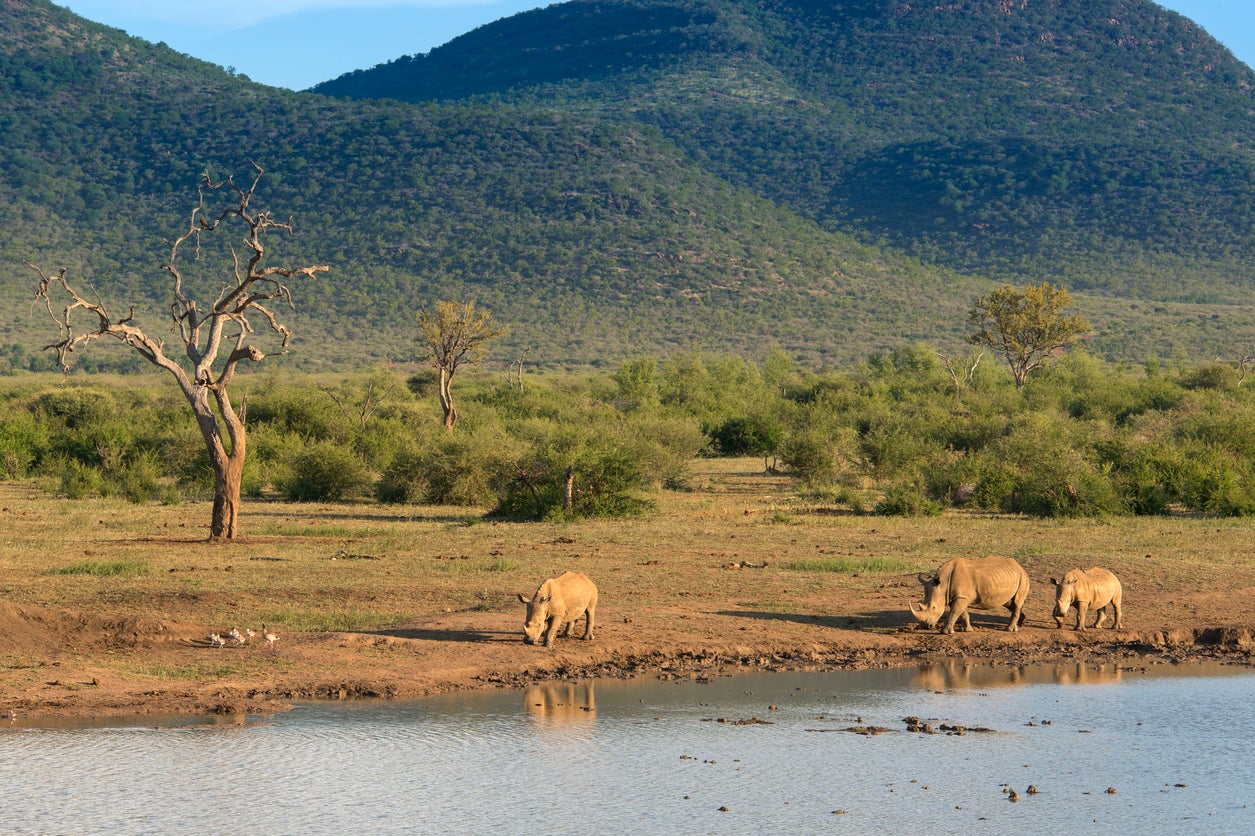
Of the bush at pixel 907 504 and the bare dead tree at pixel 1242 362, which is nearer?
the bush at pixel 907 504

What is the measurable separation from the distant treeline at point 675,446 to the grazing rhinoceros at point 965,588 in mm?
10196

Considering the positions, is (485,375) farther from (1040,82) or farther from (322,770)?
(1040,82)

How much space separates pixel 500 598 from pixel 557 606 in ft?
8.72

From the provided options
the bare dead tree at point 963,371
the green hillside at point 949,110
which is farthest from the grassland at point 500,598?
the green hillside at point 949,110

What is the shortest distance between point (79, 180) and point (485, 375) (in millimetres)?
40550

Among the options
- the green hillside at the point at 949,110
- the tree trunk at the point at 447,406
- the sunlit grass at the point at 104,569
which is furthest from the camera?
the green hillside at the point at 949,110

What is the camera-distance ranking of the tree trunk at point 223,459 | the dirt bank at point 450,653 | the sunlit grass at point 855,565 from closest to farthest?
the dirt bank at point 450,653
the sunlit grass at point 855,565
the tree trunk at point 223,459

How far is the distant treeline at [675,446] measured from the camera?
25234mm

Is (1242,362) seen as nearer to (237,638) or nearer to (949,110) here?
(237,638)

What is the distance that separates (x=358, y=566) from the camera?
1875cm

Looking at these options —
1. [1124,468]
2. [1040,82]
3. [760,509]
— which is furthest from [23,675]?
[1040,82]

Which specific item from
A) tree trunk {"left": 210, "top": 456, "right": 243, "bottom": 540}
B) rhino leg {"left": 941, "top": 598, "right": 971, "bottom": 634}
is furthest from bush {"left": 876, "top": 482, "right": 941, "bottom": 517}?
tree trunk {"left": 210, "top": 456, "right": 243, "bottom": 540}

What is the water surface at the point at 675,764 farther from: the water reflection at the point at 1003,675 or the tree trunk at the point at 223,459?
the tree trunk at the point at 223,459

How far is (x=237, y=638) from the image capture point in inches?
541
